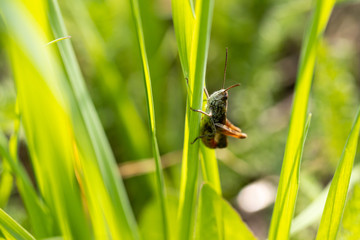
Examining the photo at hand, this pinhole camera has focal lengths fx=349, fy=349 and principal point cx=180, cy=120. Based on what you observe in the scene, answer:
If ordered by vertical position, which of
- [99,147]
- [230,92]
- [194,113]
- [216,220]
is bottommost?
[230,92]

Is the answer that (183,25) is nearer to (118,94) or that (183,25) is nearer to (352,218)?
(352,218)

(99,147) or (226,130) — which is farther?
(226,130)

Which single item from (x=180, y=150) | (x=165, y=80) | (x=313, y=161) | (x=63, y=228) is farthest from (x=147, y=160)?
(x=313, y=161)

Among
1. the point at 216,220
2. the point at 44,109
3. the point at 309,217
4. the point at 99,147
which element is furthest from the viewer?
the point at 309,217

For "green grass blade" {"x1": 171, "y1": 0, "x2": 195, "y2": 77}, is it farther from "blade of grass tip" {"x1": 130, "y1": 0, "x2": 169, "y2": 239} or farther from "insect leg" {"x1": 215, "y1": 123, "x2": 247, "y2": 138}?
"insect leg" {"x1": 215, "y1": 123, "x2": 247, "y2": 138}

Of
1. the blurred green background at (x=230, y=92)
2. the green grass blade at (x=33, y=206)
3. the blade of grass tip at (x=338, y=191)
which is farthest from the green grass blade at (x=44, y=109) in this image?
the blurred green background at (x=230, y=92)

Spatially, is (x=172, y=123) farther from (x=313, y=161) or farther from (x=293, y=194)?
(x=293, y=194)

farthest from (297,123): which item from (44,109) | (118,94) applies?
(118,94)
